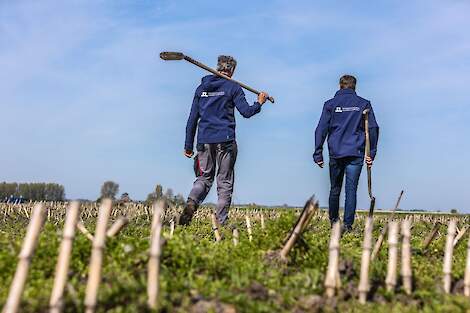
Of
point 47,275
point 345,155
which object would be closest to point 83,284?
point 47,275

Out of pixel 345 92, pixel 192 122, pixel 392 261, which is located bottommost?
pixel 392 261

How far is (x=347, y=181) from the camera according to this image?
10453mm

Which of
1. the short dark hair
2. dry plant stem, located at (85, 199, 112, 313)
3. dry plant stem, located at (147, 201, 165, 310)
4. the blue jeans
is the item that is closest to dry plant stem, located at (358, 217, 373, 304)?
dry plant stem, located at (147, 201, 165, 310)

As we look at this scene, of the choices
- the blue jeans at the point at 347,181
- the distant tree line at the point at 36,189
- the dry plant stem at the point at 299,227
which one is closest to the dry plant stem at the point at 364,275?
the dry plant stem at the point at 299,227

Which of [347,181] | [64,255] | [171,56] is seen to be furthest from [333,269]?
[171,56]

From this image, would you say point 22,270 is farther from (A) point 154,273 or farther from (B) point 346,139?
(B) point 346,139

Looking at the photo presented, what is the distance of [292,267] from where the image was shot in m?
5.86

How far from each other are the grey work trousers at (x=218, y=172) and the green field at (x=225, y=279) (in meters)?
3.47

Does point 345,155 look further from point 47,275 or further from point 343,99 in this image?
point 47,275

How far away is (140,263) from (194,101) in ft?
17.0

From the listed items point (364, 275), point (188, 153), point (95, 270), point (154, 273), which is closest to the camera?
point (95, 270)

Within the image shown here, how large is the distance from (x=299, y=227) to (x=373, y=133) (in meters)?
5.18

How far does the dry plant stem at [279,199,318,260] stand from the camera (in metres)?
5.72

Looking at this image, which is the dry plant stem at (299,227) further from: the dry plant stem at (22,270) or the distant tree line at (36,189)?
the distant tree line at (36,189)
